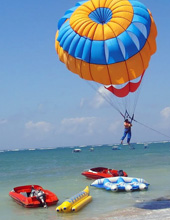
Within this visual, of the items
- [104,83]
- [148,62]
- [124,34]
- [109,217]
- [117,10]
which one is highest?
[117,10]

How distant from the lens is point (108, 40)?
13.9m

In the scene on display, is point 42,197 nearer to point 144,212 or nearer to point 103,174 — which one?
point 144,212

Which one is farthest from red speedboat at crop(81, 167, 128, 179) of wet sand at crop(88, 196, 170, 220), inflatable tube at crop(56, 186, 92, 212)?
wet sand at crop(88, 196, 170, 220)

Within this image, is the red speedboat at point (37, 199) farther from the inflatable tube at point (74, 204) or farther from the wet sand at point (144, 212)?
the wet sand at point (144, 212)

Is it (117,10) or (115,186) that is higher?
(117,10)

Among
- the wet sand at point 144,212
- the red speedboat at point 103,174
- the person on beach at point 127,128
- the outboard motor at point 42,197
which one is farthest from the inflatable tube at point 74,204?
the red speedboat at point 103,174

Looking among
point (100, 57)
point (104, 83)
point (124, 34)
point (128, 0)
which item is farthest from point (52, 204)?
point (128, 0)

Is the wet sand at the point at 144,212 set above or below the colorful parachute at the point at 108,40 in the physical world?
below

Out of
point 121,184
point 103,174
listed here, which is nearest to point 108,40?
point 121,184

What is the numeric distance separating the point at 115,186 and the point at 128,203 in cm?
A: 278

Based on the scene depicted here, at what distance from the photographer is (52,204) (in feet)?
56.2

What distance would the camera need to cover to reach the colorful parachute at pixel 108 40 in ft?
45.8

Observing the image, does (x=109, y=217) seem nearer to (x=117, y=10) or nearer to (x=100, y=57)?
(x=100, y=57)

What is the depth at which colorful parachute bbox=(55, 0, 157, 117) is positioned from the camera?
549 inches
